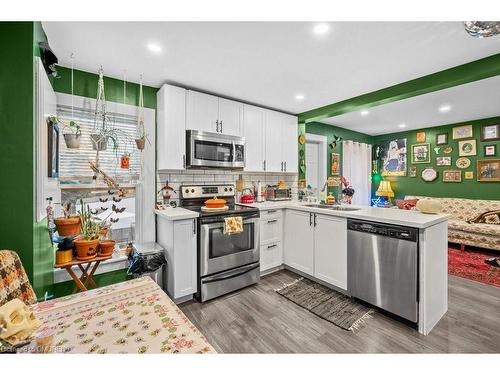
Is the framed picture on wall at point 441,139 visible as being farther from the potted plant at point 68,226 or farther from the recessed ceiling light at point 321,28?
the potted plant at point 68,226

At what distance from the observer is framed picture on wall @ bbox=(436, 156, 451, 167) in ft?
16.5

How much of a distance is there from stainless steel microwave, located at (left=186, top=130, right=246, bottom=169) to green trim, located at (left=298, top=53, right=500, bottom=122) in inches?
60.4

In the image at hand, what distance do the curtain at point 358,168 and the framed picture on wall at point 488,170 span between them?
2022 millimetres

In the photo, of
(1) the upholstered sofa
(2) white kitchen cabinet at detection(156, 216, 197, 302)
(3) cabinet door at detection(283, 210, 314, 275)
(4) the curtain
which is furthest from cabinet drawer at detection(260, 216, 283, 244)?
(1) the upholstered sofa

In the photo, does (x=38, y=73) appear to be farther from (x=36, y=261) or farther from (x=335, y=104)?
(x=335, y=104)

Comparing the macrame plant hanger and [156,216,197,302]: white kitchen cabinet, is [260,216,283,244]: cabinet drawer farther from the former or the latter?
the macrame plant hanger

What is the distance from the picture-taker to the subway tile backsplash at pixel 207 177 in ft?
9.62

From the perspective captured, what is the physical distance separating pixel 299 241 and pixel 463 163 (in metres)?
4.29

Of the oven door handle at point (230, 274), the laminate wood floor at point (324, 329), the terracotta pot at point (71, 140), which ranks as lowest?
the laminate wood floor at point (324, 329)

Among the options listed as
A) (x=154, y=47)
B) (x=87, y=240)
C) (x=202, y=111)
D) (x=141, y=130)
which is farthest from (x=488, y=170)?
(x=87, y=240)

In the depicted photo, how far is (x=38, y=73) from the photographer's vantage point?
1.47m

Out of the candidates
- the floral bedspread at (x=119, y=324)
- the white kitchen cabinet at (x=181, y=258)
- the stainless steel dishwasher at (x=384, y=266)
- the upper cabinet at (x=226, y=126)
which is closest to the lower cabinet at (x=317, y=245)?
the stainless steel dishwasher at (x=384, y=266)

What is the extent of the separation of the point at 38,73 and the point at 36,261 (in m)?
1.21
